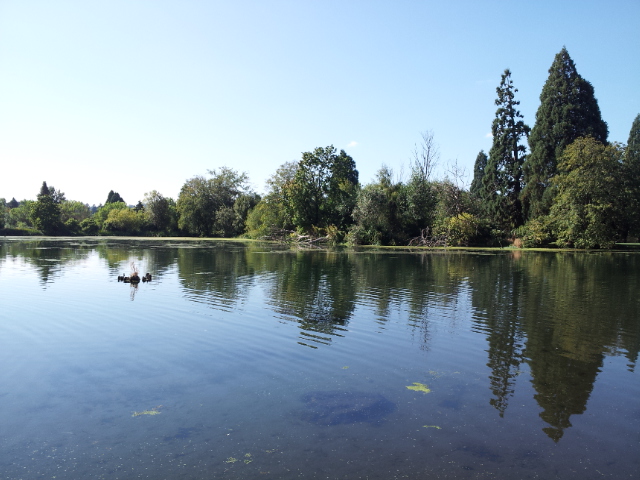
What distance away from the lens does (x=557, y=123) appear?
48.8 metres

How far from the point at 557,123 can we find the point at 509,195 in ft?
29.3

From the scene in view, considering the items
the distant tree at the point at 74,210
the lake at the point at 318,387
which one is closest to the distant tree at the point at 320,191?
the lake at the point at 318,387

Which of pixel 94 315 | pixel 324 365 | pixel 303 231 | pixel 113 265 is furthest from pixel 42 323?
pixel 303 231

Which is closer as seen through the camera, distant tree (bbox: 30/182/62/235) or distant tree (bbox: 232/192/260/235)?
distant tree (bbox: 232/192/260/235)

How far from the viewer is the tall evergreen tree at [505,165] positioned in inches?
2085

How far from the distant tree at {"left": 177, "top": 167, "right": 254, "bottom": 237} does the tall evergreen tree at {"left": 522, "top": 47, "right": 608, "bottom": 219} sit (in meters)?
53.8

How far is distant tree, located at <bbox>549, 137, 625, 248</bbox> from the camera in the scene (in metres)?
42.7

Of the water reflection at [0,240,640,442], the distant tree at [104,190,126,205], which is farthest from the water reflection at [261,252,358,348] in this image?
the distant tree at [104,190,126,205]

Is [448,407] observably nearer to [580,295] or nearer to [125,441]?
[125,441]

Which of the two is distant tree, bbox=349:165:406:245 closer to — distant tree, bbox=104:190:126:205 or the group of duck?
the group of duck

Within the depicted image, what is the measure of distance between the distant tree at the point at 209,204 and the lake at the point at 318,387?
71.4 meters

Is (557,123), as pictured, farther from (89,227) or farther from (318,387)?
(89,227)

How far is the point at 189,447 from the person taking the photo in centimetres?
590

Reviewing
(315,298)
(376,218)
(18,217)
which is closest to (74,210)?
(18,217)
